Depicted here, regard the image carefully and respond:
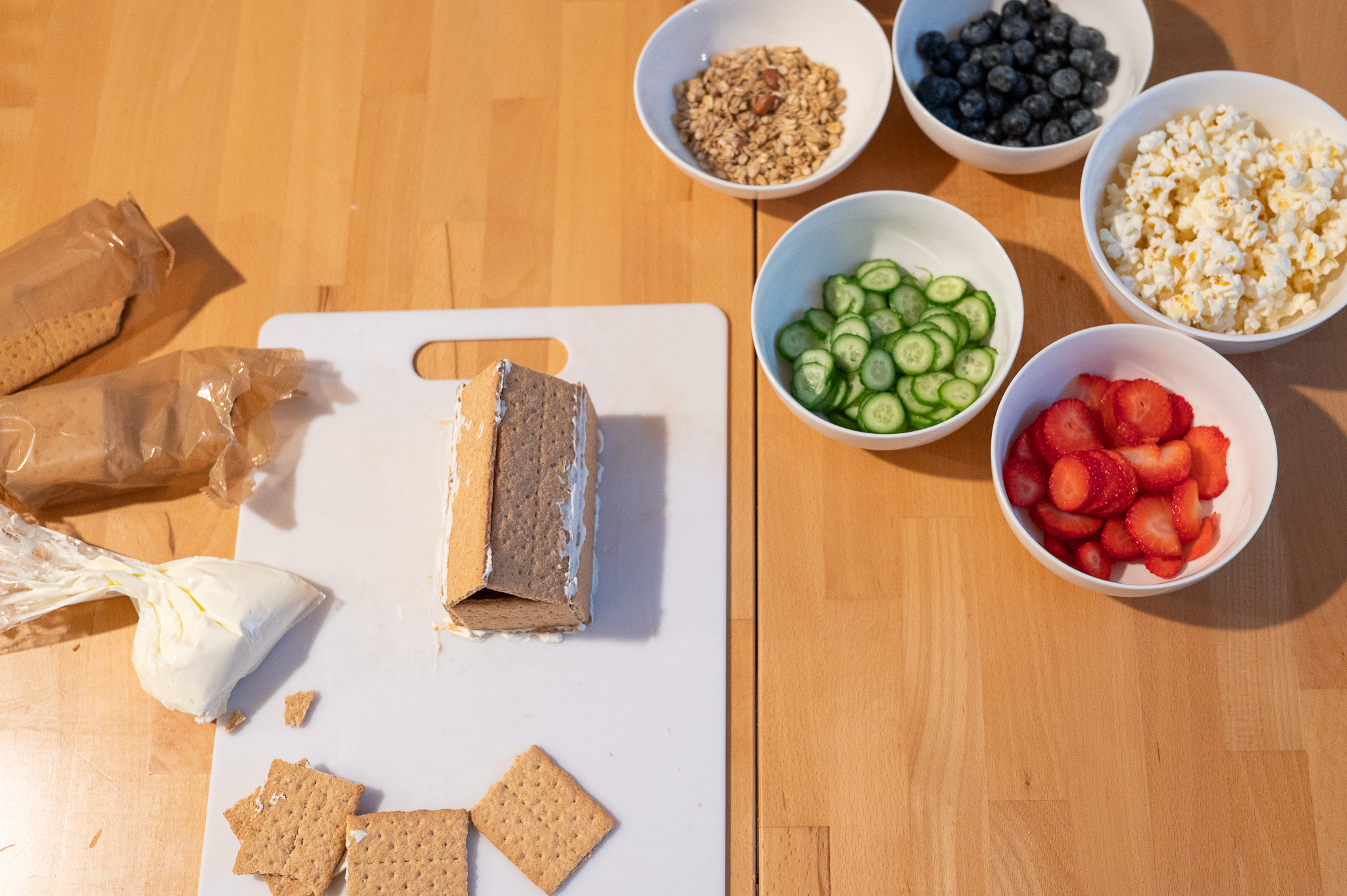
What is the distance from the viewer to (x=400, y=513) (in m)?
1.42

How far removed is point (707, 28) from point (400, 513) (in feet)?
3.06

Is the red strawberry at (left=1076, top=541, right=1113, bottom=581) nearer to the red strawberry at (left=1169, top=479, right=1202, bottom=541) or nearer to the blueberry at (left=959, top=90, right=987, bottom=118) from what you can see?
the red strawberry at (left=1169, top=479, right=1202, bottom=541)

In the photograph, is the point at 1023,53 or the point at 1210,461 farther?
the point at 1023,53

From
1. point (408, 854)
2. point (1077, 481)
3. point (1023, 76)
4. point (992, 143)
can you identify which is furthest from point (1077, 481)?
point (408, 854)

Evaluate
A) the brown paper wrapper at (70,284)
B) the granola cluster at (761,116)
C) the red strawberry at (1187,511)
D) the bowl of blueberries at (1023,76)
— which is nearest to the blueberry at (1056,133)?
the bowl of blueberries at (1023,76)

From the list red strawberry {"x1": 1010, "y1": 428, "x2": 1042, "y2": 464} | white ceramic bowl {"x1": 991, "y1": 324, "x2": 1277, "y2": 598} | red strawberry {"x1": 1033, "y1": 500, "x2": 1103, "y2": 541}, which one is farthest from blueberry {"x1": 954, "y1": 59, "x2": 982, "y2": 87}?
red strawberry {"x1": 1033, "y1": 500, "x2": 1103, "y2": 541}

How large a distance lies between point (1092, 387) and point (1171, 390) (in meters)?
0.11

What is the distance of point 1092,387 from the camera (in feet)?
4.38

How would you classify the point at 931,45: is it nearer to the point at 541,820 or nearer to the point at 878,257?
the point at 878,257

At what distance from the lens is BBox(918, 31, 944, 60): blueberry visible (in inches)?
57.8

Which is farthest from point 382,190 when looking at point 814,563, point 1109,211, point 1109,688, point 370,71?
point 1109,688

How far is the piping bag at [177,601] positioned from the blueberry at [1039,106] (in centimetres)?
129

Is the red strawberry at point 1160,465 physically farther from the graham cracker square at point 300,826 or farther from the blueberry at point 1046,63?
the graham cracker square at point 300,826

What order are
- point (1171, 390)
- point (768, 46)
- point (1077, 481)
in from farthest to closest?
point (768, 46)
point (1171, 390)
point (1077, 481)
